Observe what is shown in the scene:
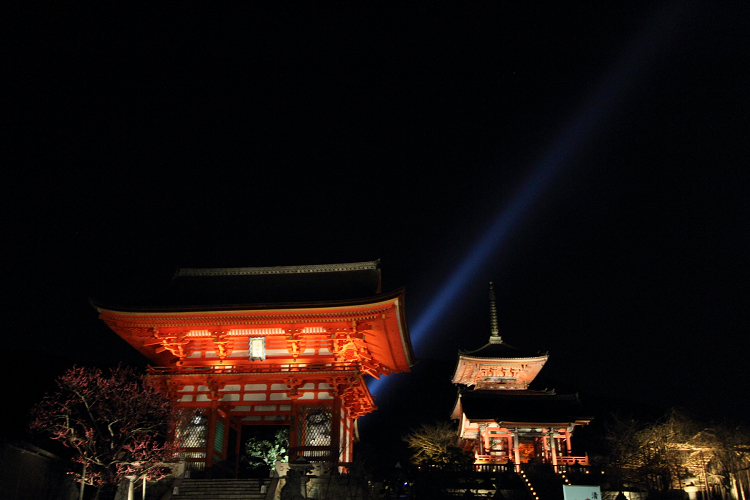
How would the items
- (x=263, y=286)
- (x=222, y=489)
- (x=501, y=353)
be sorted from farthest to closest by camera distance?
(x=501, y=353)
(x=263, y=286)
(x=222, y=489)

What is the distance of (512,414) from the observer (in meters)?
29.2

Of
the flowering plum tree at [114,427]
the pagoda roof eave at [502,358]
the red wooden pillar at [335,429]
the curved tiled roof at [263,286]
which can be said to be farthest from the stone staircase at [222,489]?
the pagoda roof eave at [502,358]

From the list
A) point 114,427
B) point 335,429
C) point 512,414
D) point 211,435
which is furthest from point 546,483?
point 114,427

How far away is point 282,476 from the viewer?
18406 mm

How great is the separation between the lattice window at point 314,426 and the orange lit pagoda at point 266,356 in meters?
0.04

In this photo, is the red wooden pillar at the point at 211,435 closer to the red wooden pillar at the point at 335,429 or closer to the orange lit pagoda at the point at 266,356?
the orange lit pagoda at the point at 266,356

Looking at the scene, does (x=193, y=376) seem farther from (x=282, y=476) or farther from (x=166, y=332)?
(x=282, y=476)

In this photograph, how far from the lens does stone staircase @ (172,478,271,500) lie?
17672 millimetres

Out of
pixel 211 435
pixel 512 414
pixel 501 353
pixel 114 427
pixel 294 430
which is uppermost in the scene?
pixel 501 353

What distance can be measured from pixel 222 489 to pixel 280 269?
12.0 m

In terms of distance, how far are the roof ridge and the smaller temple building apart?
9129 millimetres

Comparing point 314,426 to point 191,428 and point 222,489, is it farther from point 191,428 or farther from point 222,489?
point 191,428

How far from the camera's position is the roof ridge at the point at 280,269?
92.9ft

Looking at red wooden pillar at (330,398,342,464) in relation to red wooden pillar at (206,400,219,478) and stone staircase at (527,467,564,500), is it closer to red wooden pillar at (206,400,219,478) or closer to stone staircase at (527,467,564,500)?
red wooden pillar at (206,400,219,478)
